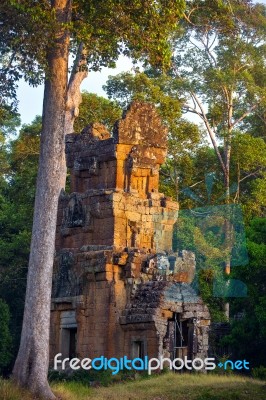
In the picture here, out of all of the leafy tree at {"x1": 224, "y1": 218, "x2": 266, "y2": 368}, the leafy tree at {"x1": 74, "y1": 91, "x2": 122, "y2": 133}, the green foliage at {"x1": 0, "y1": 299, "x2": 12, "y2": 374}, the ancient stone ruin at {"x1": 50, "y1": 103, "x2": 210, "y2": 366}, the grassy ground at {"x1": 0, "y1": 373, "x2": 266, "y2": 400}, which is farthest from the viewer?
the leafy tree at {"x1": 74, "y1": 91, "x2": 122, "y2": 133}

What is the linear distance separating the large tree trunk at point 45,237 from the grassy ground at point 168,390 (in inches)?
21.1

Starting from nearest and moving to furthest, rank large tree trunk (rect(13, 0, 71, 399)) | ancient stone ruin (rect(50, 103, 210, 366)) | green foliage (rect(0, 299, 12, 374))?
1. large tree trunk (rect(13, 0, 71, 399))
2. ancient stone ruin (rect(50, 103, 210, 366))
3. green foliage (rect(0, 299, 12, 374))

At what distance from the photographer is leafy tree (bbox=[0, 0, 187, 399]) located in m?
15.3

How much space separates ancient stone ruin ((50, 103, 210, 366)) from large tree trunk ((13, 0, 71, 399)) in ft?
12.5

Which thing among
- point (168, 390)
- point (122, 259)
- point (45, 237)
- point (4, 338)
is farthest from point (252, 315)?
point (45, 237)

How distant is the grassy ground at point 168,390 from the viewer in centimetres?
1494

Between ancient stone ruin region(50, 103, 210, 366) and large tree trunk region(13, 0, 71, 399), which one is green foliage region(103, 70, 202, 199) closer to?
ancient stone ruin region(50, 103, 210, 366)

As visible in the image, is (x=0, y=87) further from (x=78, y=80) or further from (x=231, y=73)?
(x=231, y=73)

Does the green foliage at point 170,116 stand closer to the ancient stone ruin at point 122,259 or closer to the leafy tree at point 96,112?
the leafy tree at point 96,112

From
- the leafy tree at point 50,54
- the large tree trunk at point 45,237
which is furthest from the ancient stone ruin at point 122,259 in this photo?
the large tree trunk at point 45,237

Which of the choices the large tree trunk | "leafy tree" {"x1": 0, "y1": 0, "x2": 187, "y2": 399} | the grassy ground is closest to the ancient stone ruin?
the grassy ground

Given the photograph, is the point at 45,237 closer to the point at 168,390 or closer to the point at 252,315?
the point at 168,390

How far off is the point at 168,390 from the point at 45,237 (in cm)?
369

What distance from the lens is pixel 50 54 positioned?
16.7 metres
